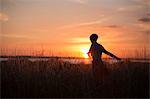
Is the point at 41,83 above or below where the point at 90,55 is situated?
below

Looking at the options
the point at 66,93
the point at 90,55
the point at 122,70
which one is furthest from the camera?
the point at 122,70

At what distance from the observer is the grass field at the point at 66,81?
7547mm

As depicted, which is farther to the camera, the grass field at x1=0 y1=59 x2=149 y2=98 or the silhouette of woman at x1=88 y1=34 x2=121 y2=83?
the silhouette of woman at x1=88 y1=34 x2=121 y2=83

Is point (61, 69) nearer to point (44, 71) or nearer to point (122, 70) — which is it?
point (44, 71)

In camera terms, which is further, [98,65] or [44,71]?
[44,71]

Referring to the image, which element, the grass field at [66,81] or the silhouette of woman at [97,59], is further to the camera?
the silhouette of woman at [97,59]

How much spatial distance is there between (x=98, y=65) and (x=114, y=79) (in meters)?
0.64

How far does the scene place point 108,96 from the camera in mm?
7504

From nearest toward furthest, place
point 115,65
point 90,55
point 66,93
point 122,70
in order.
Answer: point 66,93, point 90,55, point 122,70, point 115,65

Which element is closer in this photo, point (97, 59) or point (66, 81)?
point (97, 59)

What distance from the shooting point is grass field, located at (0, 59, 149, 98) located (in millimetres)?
7547

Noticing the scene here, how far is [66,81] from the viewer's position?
8.07 metres

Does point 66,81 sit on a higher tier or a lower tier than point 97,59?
lower

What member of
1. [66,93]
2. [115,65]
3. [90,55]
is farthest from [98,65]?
[115,65]
